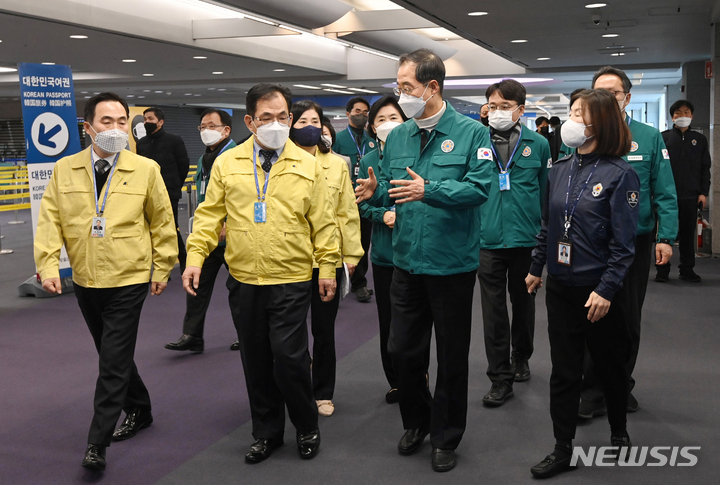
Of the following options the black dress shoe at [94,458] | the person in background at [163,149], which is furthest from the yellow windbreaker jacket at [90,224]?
the person in background at [163,149]

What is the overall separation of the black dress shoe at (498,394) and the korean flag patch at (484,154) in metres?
1.56

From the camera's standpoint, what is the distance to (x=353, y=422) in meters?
3.67

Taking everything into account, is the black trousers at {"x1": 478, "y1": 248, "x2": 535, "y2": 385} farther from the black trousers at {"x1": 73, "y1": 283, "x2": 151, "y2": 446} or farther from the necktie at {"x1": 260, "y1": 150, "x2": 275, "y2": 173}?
the black trousers at {"x1": 73, "y1": 283, "x2": 151, "y2": 446}

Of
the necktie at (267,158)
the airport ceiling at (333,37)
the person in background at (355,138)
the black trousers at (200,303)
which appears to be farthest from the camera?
the airport ceiling at (333,37)

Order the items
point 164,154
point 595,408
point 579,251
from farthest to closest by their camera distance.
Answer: point 164,154
point 595,408
point 579,251

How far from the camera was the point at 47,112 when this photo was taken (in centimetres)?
714

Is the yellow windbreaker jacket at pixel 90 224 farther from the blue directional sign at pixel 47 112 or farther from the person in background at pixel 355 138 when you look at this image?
the blue directional sign at pixel 47 112

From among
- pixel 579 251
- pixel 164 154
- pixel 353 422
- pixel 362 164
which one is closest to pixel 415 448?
pixel 353 422

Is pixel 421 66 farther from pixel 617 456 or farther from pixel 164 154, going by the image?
pixel 164 154

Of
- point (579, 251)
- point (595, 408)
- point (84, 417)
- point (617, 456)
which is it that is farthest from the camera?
point (84, 417)

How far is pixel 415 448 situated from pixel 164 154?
5.12m

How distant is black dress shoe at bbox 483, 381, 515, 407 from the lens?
3.84m

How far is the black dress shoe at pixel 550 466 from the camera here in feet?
9.73

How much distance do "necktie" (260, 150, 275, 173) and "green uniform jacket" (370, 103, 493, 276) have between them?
0.49 meters
